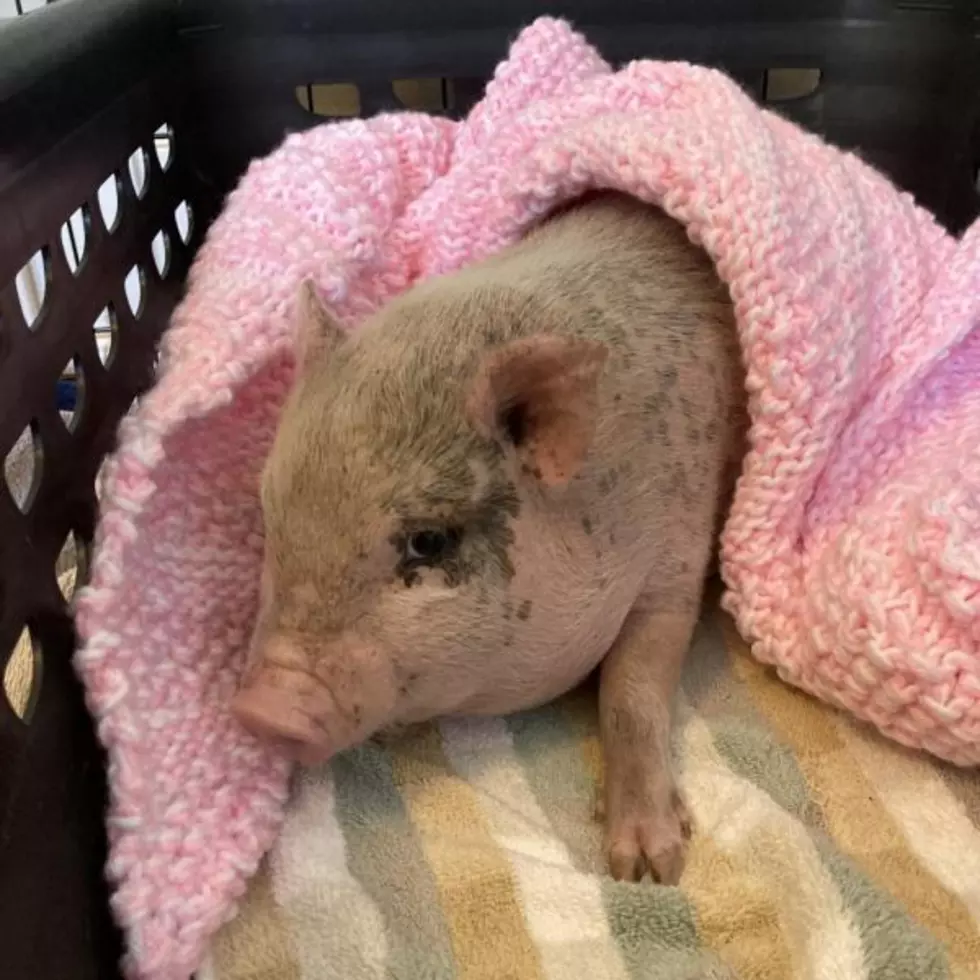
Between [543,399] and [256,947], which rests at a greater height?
[543,399]

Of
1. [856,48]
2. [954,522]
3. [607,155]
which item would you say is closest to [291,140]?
[607,155]

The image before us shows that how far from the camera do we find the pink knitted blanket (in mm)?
807

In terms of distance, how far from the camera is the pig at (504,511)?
741 mm

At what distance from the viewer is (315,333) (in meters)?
0.82

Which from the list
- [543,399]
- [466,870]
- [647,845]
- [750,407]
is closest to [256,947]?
[466,870]

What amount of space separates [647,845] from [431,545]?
263 millimetres

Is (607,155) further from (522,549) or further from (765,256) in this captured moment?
(522,549)

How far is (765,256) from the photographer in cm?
90

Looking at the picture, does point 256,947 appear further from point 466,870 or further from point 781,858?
point 781,858

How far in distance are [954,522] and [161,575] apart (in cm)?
56

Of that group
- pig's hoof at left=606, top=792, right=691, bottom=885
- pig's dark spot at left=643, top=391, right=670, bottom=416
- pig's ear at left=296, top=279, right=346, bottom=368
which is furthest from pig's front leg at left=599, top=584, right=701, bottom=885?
pig's ear at left=296, top=279, right=346, bottom=368

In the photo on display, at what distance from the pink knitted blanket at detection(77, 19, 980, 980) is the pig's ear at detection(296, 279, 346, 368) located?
80mm

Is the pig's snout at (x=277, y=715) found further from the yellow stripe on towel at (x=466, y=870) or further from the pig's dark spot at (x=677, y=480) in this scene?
the pig's dark spot at (x=677, y=480)

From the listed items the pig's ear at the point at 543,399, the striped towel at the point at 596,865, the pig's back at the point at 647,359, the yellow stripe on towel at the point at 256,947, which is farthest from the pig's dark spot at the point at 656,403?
the yellow stripe on towel at the point at 256,947
